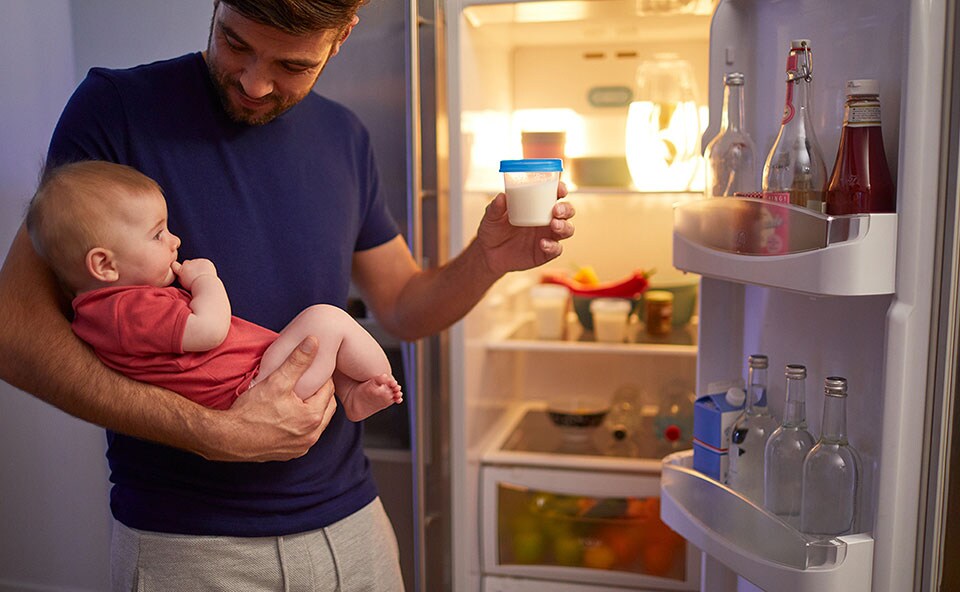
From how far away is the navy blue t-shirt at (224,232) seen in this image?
1.23 metres

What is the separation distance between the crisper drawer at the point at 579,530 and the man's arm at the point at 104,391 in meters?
1.09

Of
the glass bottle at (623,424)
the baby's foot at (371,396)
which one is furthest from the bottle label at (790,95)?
the glass bottle at (623,424)

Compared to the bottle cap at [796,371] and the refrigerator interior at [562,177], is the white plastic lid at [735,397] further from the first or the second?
the refrigerator interior at [562,177]

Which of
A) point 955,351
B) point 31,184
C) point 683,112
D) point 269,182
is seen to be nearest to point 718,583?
point 955,351

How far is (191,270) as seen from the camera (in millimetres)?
1194

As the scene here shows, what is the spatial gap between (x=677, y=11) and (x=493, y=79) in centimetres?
52

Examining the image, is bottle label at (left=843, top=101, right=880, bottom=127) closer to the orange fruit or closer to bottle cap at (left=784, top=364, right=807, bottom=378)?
bottle cap at (left=784, top=364, right=807, bottom=378)

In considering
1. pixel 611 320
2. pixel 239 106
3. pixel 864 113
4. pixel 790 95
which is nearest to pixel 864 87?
pixel 864 113

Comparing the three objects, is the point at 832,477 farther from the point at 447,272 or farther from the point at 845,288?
the point at 447,272

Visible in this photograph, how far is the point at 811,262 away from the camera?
3.55ft

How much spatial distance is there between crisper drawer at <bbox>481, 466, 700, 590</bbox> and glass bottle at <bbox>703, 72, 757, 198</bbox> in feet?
3.05

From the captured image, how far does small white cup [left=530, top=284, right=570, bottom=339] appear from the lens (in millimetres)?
2332

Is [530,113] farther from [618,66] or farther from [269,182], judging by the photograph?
[269,182]

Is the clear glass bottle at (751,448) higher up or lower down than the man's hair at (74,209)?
lower down
